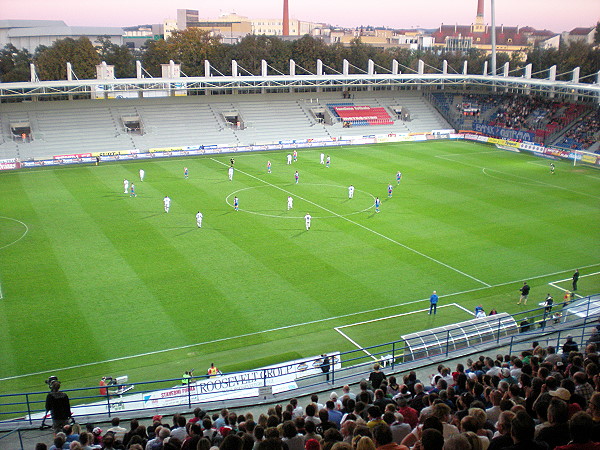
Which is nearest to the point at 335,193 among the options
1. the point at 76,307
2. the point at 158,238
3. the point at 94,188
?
the point at 158,238

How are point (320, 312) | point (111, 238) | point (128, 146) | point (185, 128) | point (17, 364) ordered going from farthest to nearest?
point (185, 128), point (128, 146), point (111, 238), point (320, 312), point (17, 364)

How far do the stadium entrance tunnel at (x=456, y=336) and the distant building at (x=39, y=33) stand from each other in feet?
429

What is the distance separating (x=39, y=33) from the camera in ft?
530

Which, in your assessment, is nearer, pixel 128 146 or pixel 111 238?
pixel 111 238

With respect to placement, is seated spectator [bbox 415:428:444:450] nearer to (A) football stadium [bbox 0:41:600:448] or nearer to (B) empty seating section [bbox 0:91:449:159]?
(A) football stadium [bbox 0:41:600:448]

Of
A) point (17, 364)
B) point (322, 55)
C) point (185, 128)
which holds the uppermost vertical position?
point (322, 55)

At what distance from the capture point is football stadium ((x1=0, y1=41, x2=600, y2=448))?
20234 millimetres

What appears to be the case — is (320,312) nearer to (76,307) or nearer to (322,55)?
(76,307)

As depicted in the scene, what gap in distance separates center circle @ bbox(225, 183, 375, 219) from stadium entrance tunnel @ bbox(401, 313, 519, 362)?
18951 mm

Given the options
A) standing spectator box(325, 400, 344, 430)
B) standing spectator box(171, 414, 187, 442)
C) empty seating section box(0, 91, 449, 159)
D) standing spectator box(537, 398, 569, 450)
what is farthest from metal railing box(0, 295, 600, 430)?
empty seating section box(0, 91, 449, 159)

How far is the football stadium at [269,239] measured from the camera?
2023cm

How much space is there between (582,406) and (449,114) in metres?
73.1

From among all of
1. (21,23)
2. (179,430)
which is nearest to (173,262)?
(179,430)

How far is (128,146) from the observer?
6144 cm
